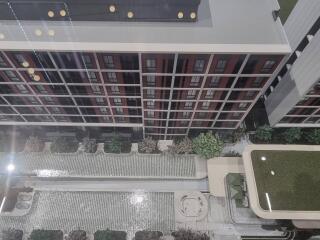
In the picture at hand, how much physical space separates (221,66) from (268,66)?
5.89 metres

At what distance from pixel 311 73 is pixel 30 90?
39.3 meters

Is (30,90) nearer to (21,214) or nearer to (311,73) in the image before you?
(21,214)

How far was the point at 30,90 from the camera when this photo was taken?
47469 mm

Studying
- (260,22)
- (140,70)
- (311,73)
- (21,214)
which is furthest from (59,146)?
(311,73)

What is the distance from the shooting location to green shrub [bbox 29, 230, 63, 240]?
161 ft

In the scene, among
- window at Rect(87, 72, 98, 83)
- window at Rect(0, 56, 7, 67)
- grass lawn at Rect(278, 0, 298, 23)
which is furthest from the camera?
grass lawn at Rect(278, 0, 298, 23)

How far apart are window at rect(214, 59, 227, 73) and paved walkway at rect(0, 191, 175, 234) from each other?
72.3ft

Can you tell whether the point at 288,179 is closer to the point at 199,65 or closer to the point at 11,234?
the point at 199,65

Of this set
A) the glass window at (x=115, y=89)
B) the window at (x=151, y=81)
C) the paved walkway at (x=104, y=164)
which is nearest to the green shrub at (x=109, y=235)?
the paved walkway at (x=104, y=164)

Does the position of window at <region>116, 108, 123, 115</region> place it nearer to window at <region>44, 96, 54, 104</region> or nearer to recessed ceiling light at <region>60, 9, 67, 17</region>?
window at <region>44, 96, 54, 104</region>

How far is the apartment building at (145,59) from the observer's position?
3962cm

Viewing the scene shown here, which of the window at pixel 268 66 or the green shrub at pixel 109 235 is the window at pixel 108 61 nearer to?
the window at pixel 268 66

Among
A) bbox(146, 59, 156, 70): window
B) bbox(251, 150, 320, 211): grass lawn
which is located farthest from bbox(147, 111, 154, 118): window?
bbox(251, 150, 320, 211): grass lawn

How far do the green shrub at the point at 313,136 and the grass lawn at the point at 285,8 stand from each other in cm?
1927
